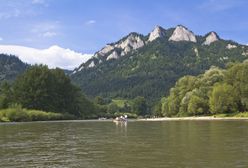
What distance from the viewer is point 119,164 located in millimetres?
27625

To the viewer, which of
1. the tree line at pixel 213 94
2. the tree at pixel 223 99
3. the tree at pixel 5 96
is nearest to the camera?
the tree at pixel 223 99

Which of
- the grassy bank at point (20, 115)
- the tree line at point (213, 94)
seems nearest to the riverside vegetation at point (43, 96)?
the grassy bank at point (20, 115)

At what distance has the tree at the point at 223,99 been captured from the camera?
136m

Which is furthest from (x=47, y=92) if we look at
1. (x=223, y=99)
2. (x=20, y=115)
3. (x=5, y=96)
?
(x=223, y=99)

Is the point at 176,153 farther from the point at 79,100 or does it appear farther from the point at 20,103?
the point at 79,100

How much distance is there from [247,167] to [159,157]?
734 centimetres

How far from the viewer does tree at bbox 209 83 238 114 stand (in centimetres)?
13612

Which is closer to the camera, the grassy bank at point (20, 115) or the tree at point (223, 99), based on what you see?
the grassy bank at point (20, 115)

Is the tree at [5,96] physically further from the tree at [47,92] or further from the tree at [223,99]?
the tree at [223,99]

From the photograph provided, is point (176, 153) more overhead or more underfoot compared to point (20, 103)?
more underfoot

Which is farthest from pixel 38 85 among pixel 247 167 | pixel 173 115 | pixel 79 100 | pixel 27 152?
pixel 247 167

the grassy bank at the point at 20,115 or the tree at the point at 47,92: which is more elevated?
the tree at the point at 47,92

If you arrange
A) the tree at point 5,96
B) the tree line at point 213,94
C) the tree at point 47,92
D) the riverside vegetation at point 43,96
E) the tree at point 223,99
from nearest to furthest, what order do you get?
the tree at point 223,99, the tree line at point 213,94, the tree at point 5,96, the riverside vegetation at point 43,96, the tree at point 47,92

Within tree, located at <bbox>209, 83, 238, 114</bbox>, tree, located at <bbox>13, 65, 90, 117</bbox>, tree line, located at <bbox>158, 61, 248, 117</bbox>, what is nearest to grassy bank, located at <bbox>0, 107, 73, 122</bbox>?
tree, located at <bbox>13, 65, 90, 117</bbox>
